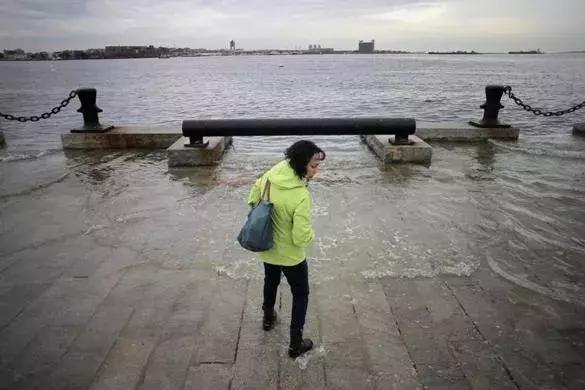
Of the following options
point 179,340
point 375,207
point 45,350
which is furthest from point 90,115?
point 179,340

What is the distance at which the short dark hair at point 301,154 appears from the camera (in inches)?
102

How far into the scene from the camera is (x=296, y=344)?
2922mm

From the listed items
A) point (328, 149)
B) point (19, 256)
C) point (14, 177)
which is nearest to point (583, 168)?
point (328, 149)

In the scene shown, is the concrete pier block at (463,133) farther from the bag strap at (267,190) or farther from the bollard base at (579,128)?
the bag strap at (267,190)

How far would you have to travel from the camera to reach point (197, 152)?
7613 mm

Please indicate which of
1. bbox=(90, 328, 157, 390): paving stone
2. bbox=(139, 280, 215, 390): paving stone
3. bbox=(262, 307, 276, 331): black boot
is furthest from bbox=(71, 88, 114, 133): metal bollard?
bbox=(262, 307, 276, 331): black boot

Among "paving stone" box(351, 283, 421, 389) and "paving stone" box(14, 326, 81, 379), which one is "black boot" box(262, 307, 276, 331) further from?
"paving stone" box(14, 326, 81, 379)

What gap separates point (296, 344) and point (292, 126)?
5001mm

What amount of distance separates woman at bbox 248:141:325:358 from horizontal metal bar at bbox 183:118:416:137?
4.64 metres

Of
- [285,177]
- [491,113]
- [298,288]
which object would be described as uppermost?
[491,113]

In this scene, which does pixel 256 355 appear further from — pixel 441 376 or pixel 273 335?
pixel 441 376

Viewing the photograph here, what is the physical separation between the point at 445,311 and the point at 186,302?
7.52ft

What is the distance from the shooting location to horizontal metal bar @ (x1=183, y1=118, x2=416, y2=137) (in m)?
7.36

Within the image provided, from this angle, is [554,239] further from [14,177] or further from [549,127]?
[549,127]
